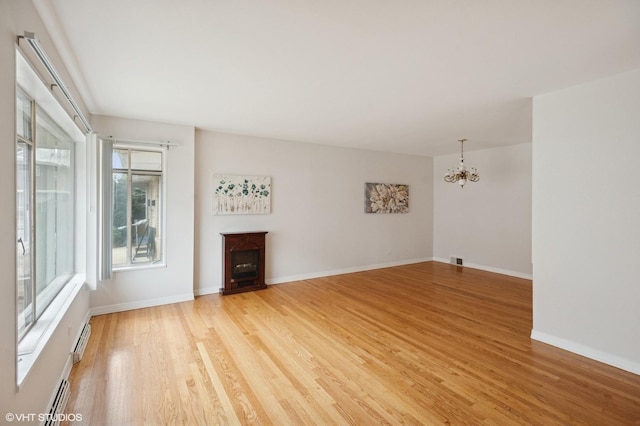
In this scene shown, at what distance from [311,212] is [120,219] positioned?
3210 millimetres

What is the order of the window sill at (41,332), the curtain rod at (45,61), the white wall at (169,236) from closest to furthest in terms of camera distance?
the curtain rod at (45,61), the window sill at (41,332), the white wall at (169,236)

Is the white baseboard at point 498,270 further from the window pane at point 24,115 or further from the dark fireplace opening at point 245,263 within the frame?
the window pane at point 24,115

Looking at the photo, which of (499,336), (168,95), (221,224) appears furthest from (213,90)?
(499,336)

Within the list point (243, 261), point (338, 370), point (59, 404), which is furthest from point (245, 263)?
point (59, 404)

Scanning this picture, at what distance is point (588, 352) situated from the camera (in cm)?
289

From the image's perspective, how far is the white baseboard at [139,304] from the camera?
3945mm

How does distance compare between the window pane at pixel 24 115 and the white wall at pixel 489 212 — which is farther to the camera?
the white wall at pixel 489 212

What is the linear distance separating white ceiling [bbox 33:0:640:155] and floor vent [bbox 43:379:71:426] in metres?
2.65

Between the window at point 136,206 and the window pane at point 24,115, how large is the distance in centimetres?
200

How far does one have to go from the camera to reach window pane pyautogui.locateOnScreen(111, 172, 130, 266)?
4117mm

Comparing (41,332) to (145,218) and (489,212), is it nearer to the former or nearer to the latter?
(145,218)

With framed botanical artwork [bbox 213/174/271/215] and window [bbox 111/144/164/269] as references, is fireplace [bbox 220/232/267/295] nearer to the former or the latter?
framed botanical artwork [bbox 213/174/271/215]

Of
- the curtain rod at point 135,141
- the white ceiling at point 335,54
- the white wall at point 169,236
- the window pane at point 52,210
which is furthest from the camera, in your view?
the white wall at point 169,236

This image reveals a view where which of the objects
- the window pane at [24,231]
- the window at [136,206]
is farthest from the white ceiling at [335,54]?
the window pane at [24,231]
